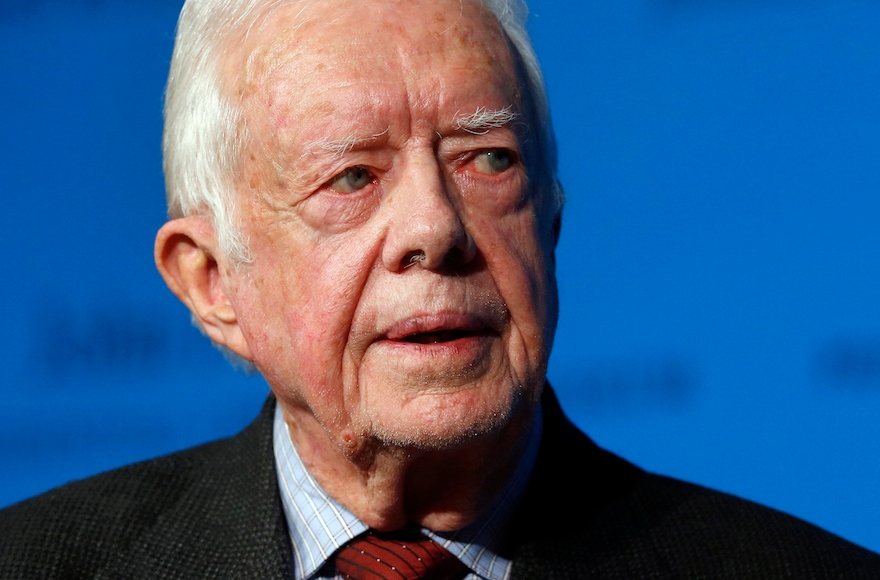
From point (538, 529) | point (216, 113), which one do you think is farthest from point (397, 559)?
point (216, 113)

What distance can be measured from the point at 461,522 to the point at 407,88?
25.1 inches

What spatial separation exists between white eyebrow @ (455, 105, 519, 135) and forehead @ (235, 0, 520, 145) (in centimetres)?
1

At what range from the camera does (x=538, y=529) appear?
169 cm

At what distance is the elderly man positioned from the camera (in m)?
1.51

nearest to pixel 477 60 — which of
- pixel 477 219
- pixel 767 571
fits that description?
pixel 477 219

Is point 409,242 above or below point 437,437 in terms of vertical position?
above

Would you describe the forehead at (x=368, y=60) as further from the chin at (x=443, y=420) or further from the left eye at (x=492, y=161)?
the chin at (x=443, y=420)

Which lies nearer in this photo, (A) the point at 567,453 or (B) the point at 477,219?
(B) the point at 477,219

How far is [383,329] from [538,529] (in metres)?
0.43

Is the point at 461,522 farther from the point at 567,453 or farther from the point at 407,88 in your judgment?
the point at 407,88

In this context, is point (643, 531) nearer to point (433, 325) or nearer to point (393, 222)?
point (433, 325)

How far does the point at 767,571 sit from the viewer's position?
1.70 meters

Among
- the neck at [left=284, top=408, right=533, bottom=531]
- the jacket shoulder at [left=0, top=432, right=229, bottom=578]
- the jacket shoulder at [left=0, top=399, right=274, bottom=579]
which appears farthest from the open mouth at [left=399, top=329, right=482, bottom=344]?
the jacket shoulder at [left=0, top=432, right=229, bottom=578]

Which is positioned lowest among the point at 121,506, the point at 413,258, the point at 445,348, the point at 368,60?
the point at 121,506
